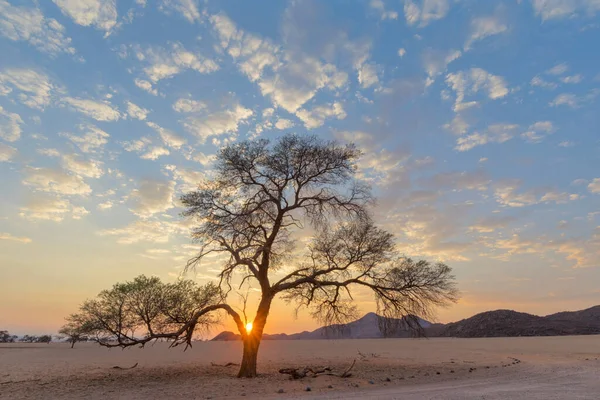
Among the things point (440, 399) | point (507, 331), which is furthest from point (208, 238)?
point (507, 331)

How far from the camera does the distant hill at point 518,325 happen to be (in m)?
105

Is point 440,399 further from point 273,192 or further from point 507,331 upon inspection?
point 507,331

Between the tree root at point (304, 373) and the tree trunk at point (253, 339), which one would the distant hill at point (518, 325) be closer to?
the tree root at point (304, 373)

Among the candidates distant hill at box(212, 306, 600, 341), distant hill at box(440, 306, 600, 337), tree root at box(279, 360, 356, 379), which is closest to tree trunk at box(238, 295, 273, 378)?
tree root at box(279, 360, 356, 379)

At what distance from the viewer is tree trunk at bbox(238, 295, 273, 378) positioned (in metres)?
20.3

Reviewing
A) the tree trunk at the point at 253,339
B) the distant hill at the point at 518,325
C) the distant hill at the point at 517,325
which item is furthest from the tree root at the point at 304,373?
the distant hill at the point at 518,325

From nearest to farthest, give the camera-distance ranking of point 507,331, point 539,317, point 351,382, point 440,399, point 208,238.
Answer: point 440,399 → point 351,382 → point 208,238 → point 507,331 → point 539,317

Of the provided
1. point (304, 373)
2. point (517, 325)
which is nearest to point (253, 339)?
point (304, 373)

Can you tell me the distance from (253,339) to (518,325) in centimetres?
11528

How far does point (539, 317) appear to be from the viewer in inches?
4845

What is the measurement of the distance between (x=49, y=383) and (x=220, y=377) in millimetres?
8608

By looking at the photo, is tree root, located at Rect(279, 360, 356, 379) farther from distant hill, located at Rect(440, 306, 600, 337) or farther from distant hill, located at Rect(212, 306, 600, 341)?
distant hill, located at Rect(440, 306, 600, 337)

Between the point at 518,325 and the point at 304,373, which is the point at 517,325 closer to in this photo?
the point at 518,325

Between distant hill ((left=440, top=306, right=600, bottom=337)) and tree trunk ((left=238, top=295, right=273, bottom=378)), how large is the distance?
350ft
